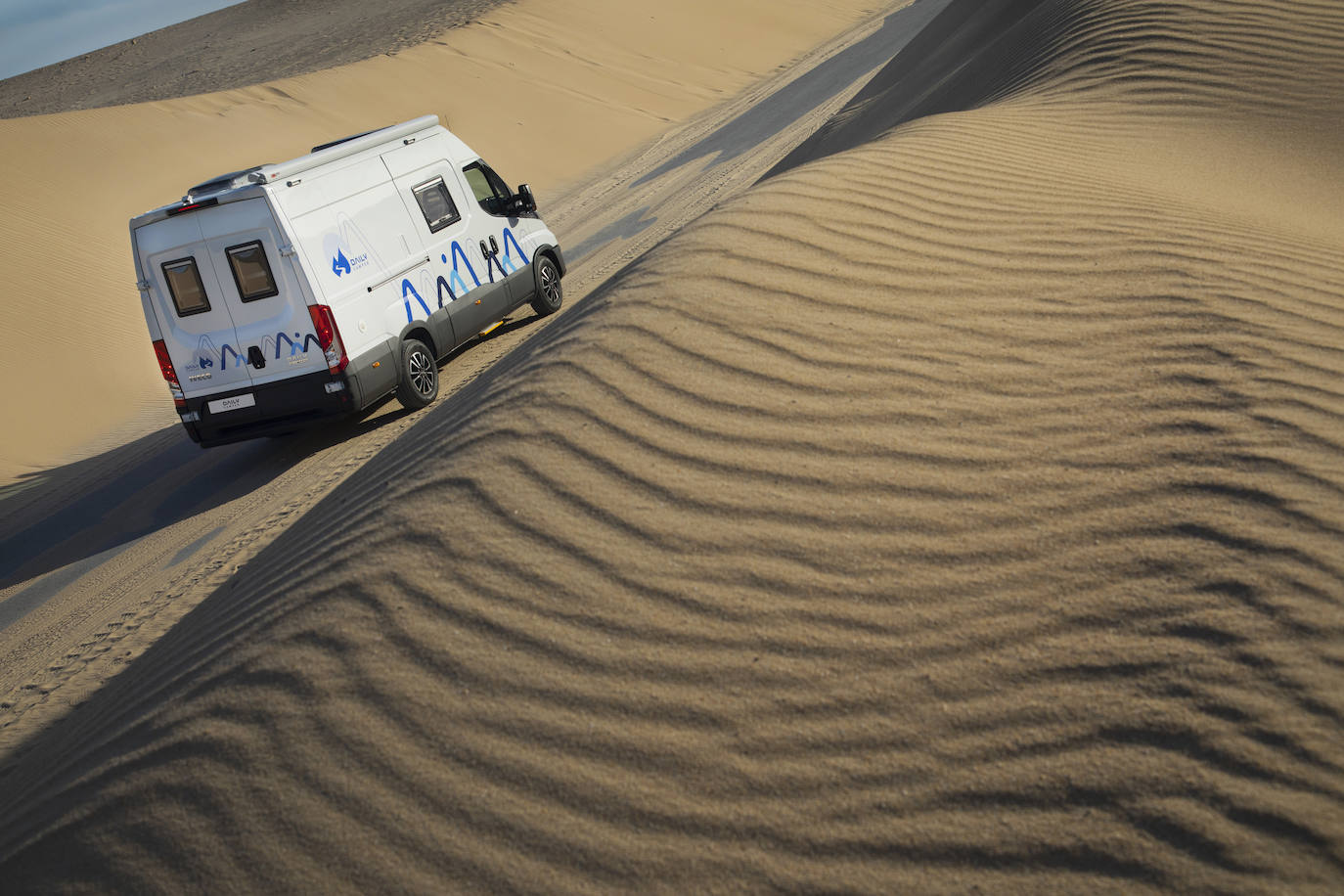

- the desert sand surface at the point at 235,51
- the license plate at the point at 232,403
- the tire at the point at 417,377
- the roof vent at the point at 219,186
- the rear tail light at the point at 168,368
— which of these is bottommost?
the tire at the point at 417,377

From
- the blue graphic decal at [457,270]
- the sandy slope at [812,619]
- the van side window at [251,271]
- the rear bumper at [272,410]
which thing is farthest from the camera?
the blue graphic decal at [457,270]

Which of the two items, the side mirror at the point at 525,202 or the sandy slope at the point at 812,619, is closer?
the sandy slope at the point at 812,619

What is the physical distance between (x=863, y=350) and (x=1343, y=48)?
22.5 ft

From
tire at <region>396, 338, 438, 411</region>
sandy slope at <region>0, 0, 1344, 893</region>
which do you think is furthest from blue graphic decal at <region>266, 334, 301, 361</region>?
sandy slope at <region>0, 0, 1344, 893</region>

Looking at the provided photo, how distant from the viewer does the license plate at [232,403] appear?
7.82 metres

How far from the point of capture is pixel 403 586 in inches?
127

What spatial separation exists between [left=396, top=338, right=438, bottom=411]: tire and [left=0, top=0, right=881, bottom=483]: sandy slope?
4844 mm

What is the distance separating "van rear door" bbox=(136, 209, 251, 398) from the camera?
761cm

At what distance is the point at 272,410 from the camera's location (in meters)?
7.84

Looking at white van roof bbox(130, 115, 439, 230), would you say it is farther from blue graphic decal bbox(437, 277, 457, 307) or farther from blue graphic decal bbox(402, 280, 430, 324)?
blue graphic decal bbox(437, 277, 457, 307)

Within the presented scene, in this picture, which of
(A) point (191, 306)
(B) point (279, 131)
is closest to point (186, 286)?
(A) point (191, 306)

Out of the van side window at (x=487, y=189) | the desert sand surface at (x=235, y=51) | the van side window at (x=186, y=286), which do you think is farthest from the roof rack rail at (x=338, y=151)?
the desert sand surface at (x=235, y=51)

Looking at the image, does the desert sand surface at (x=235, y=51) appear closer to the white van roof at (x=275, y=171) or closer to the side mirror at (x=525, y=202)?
the side mirror at (x=525, y=202)

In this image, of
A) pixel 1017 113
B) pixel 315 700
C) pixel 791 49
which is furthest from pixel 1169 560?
pixel 791 49
